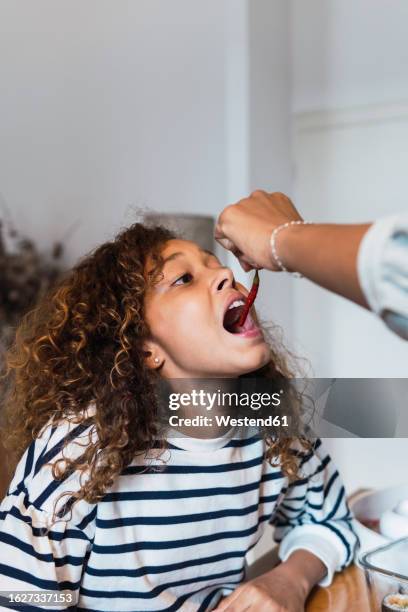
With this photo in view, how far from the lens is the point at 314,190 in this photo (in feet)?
8.23

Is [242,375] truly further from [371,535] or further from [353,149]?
[353,149]

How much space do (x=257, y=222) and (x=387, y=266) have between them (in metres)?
0.16

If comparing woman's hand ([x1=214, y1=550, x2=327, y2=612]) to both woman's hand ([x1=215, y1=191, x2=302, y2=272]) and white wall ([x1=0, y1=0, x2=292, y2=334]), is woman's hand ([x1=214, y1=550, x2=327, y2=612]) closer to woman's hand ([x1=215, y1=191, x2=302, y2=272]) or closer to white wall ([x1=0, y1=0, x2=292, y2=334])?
woman's hand ([x1=215, y1=191, x2=302, y2=272])

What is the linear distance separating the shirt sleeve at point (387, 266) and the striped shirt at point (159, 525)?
0.40 meters

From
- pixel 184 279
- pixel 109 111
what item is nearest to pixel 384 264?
pixel 184 279

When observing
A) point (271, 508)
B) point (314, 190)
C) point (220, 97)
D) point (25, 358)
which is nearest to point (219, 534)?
point (271, 508)

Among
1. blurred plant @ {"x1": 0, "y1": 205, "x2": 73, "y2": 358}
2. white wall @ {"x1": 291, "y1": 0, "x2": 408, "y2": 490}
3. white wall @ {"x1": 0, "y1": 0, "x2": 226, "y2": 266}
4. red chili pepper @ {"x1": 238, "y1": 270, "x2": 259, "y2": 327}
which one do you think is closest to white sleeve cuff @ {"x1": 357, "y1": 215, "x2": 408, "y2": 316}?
red chili pepper @ {"x1": 238, "y1": 270, "x2": 259, "y2": 327}

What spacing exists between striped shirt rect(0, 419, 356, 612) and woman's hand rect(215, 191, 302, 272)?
0.28 meters

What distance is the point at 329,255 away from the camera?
509 mm

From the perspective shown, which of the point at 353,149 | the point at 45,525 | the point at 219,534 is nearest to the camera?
the point at 45,525

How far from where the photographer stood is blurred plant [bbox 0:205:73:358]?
252 cm

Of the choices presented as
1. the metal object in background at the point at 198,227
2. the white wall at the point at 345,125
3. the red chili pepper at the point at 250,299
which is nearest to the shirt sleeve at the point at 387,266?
the red chili pepper at the point at 250,299

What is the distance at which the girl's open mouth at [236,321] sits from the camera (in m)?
0.80

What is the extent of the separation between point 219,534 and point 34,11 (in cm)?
255
